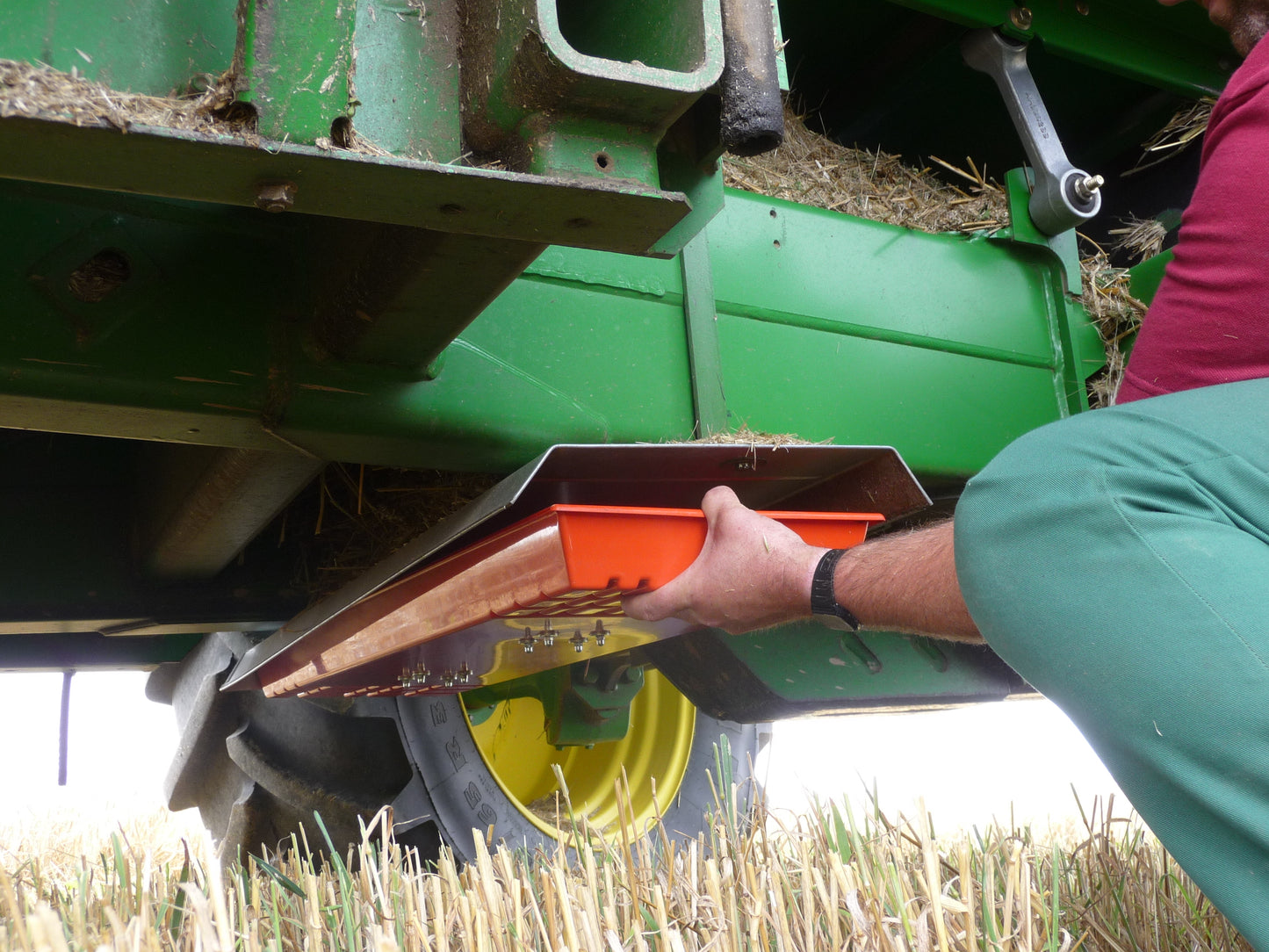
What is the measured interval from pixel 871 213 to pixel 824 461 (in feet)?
3.67

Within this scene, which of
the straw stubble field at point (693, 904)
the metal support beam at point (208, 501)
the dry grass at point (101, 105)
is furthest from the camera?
the metal support beam at point (208, 501)

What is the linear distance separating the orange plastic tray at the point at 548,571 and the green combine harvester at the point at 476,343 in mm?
14

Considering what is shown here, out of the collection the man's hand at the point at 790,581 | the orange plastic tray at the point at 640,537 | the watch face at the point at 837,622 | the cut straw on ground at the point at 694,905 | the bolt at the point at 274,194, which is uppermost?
the bolt at the point at 274,194

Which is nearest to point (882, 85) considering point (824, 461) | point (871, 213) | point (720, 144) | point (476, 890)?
point (871, 213)

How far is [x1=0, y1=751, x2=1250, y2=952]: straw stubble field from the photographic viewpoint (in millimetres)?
1231

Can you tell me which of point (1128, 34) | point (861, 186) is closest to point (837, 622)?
point (861, 186)

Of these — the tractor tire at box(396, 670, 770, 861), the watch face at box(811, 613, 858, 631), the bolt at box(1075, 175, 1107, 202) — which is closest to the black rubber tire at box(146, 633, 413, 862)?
the tractor tire at box(396, 670, 770, 861)

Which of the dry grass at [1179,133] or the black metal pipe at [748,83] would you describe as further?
the dry grass at [1179,133]

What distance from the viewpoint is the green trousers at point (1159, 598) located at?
3.27 ft

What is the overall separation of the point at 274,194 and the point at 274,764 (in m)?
1.94

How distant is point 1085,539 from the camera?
1105 millimetres

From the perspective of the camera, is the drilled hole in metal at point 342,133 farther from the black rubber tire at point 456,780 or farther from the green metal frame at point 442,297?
the black rubber tire at point 456,780

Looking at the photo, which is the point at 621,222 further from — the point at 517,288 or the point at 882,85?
the point at 882,85

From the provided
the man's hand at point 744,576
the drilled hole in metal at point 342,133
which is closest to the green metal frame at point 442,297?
the drilled hole in metal at point 342,133
